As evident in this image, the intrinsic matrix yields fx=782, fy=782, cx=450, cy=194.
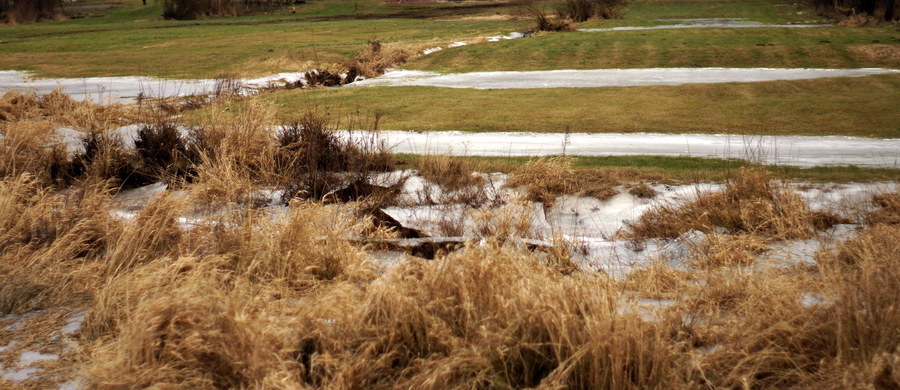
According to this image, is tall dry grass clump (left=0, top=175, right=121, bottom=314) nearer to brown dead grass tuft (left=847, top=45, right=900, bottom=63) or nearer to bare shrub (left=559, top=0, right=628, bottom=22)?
brown dead grass tuft (left=847, top=45, right=900, bottom=63)

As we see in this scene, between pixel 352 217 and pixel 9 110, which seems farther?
pixel 9 110

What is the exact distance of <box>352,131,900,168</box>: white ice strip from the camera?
11.5 metres

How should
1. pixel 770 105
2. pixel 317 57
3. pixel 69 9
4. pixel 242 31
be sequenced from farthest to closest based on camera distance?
pixel 69 9 → pixel 242 31 → pixel 317 57 → pixel 770 105

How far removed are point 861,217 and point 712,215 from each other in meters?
1.57

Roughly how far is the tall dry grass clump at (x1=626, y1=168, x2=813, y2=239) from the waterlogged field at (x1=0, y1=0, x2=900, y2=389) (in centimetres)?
4

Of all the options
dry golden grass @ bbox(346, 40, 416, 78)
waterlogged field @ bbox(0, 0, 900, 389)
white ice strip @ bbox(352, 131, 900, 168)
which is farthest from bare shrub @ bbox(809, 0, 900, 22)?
white ice strip @ bbox(352, 131, 900, 168)

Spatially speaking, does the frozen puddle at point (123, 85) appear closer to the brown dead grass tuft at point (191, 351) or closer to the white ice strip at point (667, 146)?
the white ice strip at point (667, 146)

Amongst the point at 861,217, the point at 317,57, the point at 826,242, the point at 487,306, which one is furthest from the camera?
the point at 317,57

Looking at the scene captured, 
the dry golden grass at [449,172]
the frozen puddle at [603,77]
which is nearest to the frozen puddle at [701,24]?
the frozen puddle at [603,77]

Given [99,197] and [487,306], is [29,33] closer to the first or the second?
[99,197]

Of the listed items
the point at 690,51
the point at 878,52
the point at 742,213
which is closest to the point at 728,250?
the point at 742,213

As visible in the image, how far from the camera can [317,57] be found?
26719 mm

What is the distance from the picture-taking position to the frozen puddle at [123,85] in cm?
1983

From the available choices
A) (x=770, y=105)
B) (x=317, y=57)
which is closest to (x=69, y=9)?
(x=317, y=57)
